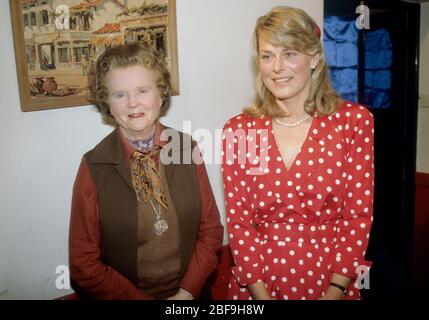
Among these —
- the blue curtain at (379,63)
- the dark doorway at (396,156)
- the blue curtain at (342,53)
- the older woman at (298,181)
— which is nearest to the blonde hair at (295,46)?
the older woman at (298,181)

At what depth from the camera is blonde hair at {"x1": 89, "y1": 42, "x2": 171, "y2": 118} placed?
1.21 meters

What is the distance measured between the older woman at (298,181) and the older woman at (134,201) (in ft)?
0.54

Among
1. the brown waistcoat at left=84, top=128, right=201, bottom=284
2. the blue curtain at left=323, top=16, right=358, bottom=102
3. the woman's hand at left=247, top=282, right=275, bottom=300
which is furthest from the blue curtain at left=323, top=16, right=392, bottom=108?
the brown waistcoat at left=84, top=128, right=201, bottom=284

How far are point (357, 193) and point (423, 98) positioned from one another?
209cm

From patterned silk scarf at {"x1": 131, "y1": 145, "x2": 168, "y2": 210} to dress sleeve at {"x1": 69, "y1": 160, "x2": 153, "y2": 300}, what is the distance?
0.13m

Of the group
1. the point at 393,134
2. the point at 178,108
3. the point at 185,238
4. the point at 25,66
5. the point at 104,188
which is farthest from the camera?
the point at 393,134

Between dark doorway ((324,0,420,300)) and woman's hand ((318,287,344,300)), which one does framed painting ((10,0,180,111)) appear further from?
dark doorway ((324,0,420,300))

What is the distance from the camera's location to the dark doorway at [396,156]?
297 centimetres

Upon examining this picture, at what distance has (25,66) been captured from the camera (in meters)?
1.12

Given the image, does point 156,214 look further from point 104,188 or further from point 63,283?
point 63,283

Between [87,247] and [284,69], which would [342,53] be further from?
[87,247]

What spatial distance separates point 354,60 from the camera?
2686mm
